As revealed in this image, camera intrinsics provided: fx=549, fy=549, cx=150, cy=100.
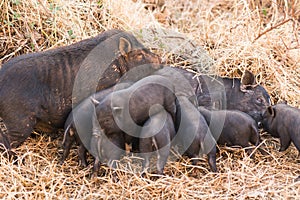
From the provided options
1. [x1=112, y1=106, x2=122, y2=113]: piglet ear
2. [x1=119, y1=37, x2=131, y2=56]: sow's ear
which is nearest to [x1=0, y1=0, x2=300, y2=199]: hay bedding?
[x1=112, y1=106, x2=122, y2=113]: piglet ear

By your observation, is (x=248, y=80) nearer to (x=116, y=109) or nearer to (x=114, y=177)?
(x=116, y=109)

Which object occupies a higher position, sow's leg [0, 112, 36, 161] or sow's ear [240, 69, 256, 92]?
sow's ear [240, 69, 256, 92]

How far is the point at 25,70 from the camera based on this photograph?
465 cm

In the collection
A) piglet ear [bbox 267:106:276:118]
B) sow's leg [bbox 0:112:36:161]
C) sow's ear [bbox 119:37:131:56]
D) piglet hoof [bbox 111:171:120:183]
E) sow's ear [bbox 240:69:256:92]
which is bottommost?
piglet hoof [bbox 111:171:120:183]

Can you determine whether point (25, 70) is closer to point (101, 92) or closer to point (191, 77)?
point (101, 92)

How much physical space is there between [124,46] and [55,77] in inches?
28.2

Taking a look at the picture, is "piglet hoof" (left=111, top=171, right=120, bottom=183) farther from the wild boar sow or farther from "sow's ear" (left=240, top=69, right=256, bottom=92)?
"sow's ear" (left=240, top=69, right=256, bottom=92)

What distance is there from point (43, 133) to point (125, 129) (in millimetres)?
1005

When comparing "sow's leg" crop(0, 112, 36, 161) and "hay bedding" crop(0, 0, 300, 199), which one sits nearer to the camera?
"hay bedding" crop(0, 0, 300, 199)

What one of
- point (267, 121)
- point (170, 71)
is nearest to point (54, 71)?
point (170, 71)

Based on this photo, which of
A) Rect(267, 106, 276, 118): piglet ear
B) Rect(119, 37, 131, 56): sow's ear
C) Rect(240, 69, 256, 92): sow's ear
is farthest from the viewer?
Rect(240, 69, 256, 92): sow's ear

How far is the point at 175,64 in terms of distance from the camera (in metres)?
5.67

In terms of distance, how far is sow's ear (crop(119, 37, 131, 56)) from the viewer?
504cm

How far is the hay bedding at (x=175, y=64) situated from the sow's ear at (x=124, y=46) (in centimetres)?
62
